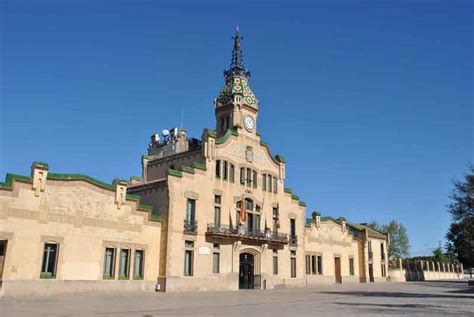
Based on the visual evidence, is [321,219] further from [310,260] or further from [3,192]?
[3,192]

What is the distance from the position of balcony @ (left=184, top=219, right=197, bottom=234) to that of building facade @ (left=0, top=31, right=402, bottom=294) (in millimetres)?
121

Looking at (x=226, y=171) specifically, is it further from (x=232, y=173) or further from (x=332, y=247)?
(x=332, y=247)

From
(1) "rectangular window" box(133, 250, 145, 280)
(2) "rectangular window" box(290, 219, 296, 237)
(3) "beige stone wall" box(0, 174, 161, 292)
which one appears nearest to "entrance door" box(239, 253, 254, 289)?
(2) "rectangular window" box(290, 219, 296, 237)

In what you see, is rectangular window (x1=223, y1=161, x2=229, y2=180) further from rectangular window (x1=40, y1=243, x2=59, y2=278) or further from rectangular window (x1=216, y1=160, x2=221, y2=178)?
rectangular window (x1=40, y1=243, x2=59, y2=278)

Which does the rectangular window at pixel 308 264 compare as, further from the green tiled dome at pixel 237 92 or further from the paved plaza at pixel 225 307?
the paved plaza at pixel 225 307

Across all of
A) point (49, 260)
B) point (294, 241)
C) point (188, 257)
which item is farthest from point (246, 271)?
point (49, 260)

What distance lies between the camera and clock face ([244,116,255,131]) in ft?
151

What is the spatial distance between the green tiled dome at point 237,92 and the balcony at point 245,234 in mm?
12878

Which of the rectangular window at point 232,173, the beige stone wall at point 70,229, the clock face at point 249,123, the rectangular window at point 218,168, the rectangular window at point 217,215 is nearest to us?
the beige stone wall at point 70,229

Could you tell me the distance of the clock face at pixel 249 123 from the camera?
46.0 metres

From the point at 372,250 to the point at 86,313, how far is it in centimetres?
5397

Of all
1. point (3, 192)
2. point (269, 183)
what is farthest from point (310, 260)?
point (3, 192)

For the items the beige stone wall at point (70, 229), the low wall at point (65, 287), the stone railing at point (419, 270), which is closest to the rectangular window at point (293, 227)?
the beige stone wall at point (70, 229)

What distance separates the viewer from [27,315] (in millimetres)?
16672
